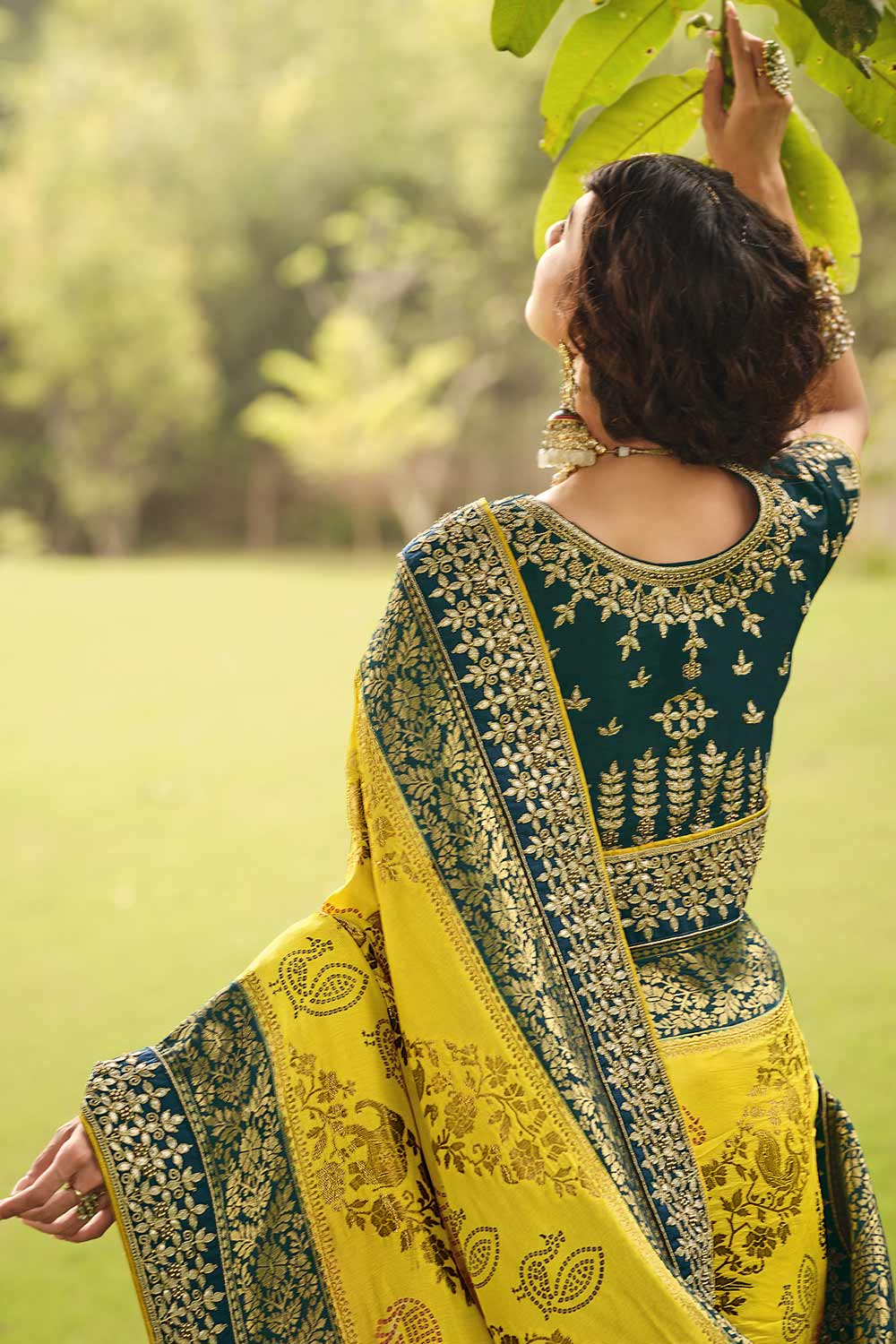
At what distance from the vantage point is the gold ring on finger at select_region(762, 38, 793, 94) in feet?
3.55

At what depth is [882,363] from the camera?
8.55 m

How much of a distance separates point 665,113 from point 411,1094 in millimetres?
889

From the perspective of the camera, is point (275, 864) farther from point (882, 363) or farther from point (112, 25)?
point (112, 25)

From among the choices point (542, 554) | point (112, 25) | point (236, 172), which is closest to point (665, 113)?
point (542, 554)

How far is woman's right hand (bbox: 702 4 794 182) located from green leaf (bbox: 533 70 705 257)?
94mm

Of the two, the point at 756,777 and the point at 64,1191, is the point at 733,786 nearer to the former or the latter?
the point at 756,777

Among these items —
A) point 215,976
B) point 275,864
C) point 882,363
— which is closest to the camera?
point 215,976

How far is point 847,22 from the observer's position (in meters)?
0.93

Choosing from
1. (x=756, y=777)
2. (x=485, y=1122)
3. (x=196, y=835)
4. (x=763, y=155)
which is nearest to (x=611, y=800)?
(x=756, y=777)

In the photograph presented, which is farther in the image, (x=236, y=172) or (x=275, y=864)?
(x=236, y=172)

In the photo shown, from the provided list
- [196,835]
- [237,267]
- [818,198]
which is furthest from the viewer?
[237,267]

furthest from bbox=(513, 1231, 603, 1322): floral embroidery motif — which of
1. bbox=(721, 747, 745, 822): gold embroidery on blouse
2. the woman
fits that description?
bbox=(721, 747, 745, 822): gold embroidery on blouse

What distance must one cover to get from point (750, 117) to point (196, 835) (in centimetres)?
293

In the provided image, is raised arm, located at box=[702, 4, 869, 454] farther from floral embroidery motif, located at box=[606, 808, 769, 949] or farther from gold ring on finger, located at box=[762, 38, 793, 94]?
floral embroidery motif, located at box=[606, 808, 769, 949]
